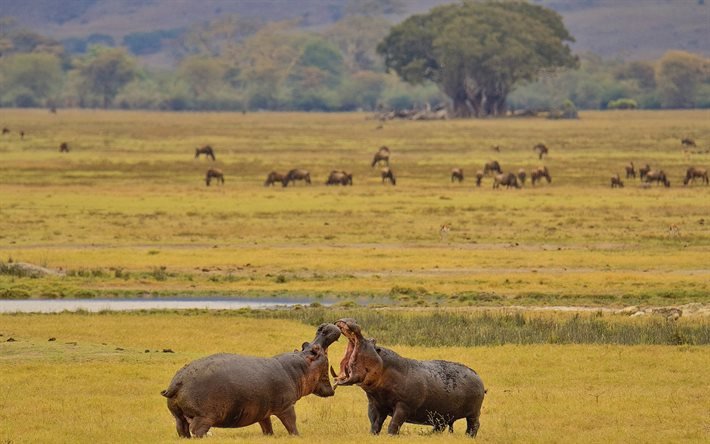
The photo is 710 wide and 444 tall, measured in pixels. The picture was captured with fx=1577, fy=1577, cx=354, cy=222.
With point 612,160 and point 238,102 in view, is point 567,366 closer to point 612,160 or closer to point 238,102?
point 612,160

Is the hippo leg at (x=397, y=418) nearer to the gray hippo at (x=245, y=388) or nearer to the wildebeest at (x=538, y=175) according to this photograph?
the gray hippo at (x=245, y=388)

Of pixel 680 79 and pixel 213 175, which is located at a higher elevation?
pixel 213 175

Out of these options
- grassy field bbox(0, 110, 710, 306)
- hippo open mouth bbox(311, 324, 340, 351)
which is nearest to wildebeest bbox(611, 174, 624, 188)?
grassy field bbox(0, 110, 710, 306)

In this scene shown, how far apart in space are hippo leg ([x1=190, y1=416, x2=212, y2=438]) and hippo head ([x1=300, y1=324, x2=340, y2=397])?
3.61ft

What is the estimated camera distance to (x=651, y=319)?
25.0m

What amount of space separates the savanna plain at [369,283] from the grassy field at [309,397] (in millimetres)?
55

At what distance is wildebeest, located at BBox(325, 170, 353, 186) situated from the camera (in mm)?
59844

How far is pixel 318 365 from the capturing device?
47.2ft

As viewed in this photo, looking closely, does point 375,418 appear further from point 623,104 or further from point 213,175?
point 623,104

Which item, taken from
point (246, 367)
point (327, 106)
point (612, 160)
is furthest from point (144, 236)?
point (327, 106)

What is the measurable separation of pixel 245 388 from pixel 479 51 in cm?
11903

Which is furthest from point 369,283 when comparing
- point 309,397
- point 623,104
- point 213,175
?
point 623,104

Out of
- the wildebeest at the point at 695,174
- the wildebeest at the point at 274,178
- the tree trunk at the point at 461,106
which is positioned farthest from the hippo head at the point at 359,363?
the tree trunk at the point at 461,106

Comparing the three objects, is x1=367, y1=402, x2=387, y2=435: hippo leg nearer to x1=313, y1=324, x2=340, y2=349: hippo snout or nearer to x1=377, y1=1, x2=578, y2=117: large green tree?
x1=313, y1=324, x2=340, y2=349: hippo snout
